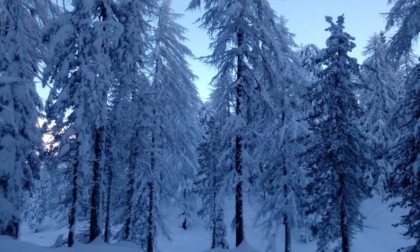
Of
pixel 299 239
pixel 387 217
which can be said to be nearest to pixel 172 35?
pixel 299 239

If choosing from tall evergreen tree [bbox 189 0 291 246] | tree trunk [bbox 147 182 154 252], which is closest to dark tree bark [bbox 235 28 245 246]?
tall evergreen tree [bbox 189 0 291 246]

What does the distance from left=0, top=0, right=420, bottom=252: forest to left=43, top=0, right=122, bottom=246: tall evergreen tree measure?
5cm

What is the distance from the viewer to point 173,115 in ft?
70.5

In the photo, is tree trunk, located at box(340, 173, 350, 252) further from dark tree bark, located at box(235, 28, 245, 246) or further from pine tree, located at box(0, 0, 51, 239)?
pine tree, located at box(0, 0, 51, 239)

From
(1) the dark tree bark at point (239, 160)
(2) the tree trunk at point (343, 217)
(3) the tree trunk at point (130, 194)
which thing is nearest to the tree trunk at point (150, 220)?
(3) the tree trunk at point (130, 194)

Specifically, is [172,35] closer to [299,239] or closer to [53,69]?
[53,69]

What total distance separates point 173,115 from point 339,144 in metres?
9.89

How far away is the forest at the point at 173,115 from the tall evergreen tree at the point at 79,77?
0.17 feet

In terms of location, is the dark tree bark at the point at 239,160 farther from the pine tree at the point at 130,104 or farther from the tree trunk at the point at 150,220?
the tree trunk at the point at 150,220

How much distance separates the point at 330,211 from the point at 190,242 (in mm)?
28310

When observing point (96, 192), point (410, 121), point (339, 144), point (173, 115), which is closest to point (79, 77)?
point (96, 192)

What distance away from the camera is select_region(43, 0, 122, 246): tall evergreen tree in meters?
12.8

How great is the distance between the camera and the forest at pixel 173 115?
1320 centimetres

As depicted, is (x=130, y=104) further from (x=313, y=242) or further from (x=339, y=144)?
(x=313, y=242)
